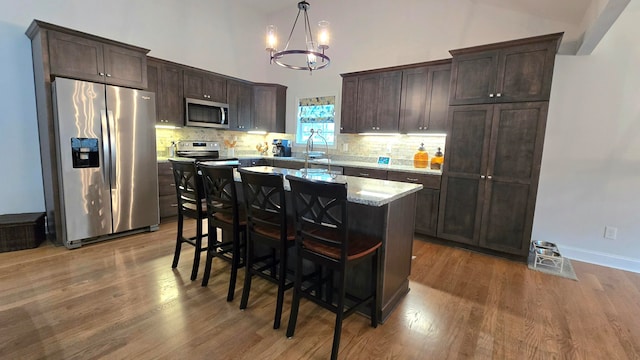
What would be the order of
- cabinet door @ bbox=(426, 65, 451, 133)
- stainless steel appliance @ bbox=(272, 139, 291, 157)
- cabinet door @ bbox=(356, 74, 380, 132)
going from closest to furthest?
1. cabinet door @ bbox=(426, 65, 451, 133)
2. cabinet door @ bbox=(356, 74, 380, 132)
3. stainless steel appliance @ bbox=(272, 139, 291, 157)

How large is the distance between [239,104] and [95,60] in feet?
8.12

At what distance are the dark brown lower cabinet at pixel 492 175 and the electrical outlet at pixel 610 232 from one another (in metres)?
0.92

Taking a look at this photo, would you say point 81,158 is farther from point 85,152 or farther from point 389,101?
point 389,101

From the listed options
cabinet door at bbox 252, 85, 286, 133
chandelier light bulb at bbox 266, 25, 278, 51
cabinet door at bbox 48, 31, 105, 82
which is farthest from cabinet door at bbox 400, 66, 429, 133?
cabinet door at bbox 48, 31, 105, 82

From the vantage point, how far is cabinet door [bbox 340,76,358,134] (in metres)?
4.84

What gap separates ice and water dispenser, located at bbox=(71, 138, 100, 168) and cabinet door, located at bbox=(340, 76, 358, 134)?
11.4 ft

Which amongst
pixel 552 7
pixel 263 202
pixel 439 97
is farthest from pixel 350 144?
pixel 263 202

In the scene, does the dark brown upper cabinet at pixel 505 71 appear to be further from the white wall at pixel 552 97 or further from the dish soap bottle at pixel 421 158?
the dish soap bottle at pixel 421 158

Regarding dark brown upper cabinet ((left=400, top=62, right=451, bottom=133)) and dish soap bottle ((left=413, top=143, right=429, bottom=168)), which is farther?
dish soap bottle ((left=413, top=143, right=429, bottom=168))

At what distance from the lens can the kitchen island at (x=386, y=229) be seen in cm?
205

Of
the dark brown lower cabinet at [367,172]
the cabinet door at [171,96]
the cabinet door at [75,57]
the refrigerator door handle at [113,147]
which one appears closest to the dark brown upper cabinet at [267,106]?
the cabinet door at [171,96]

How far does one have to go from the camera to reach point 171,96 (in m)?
4.53

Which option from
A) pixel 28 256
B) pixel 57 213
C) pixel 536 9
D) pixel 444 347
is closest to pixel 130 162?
pixel 57 213

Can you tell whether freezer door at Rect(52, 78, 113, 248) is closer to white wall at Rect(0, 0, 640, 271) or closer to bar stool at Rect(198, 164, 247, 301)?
white wall at Rect(0, 0, 640, 271)
